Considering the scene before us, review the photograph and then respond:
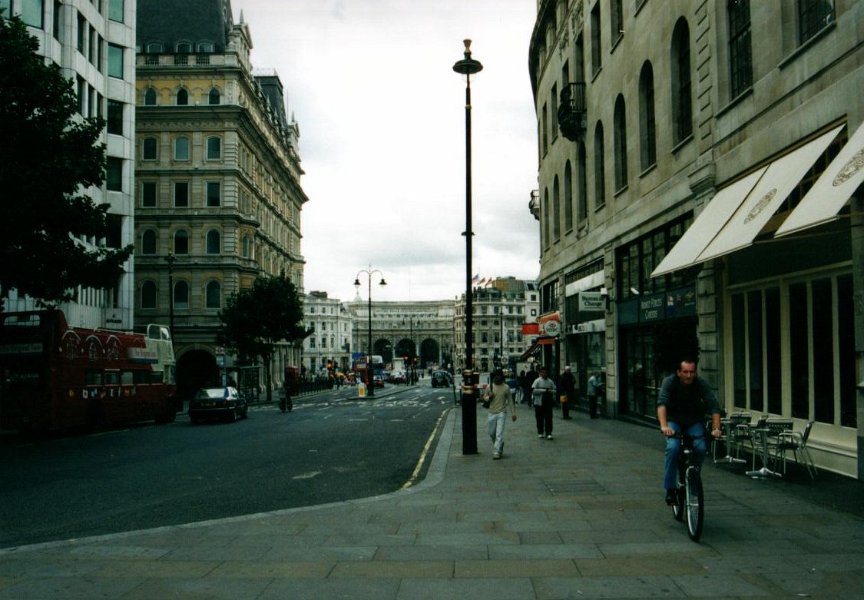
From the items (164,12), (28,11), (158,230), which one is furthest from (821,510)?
(164,12)

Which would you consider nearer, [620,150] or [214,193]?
[620,150]

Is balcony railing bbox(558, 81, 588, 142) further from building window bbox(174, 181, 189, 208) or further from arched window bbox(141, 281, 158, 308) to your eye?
arched window bbox(141, 281, 158, 308)

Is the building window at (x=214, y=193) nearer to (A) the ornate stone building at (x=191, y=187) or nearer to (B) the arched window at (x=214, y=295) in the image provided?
(A) the ornate stone building at (x=191, y=187)

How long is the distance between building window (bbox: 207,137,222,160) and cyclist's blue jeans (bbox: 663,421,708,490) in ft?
182

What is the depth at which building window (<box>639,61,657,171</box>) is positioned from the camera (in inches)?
873

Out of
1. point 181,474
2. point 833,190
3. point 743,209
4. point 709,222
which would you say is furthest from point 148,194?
point 833,190

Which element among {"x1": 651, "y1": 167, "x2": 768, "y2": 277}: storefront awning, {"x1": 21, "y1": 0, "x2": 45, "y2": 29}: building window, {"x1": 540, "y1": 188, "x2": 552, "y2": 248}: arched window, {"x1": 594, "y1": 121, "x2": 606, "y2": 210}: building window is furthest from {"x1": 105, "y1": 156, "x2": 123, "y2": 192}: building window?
{"x1": 651, "y1": 167, "x2": 768, "y2": 277}: storefront awning

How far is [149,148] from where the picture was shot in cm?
5941

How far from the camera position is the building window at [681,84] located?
1925 centimetres

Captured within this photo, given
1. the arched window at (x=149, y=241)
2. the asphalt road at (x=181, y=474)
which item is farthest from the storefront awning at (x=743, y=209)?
the arched window at (x=149, y=241)

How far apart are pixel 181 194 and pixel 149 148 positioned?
4.03m

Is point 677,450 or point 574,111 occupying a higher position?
point 574,111

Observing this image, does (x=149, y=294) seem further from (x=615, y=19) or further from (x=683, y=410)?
(x=683, y=410)

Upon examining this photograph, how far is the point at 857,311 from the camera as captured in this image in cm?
1104
